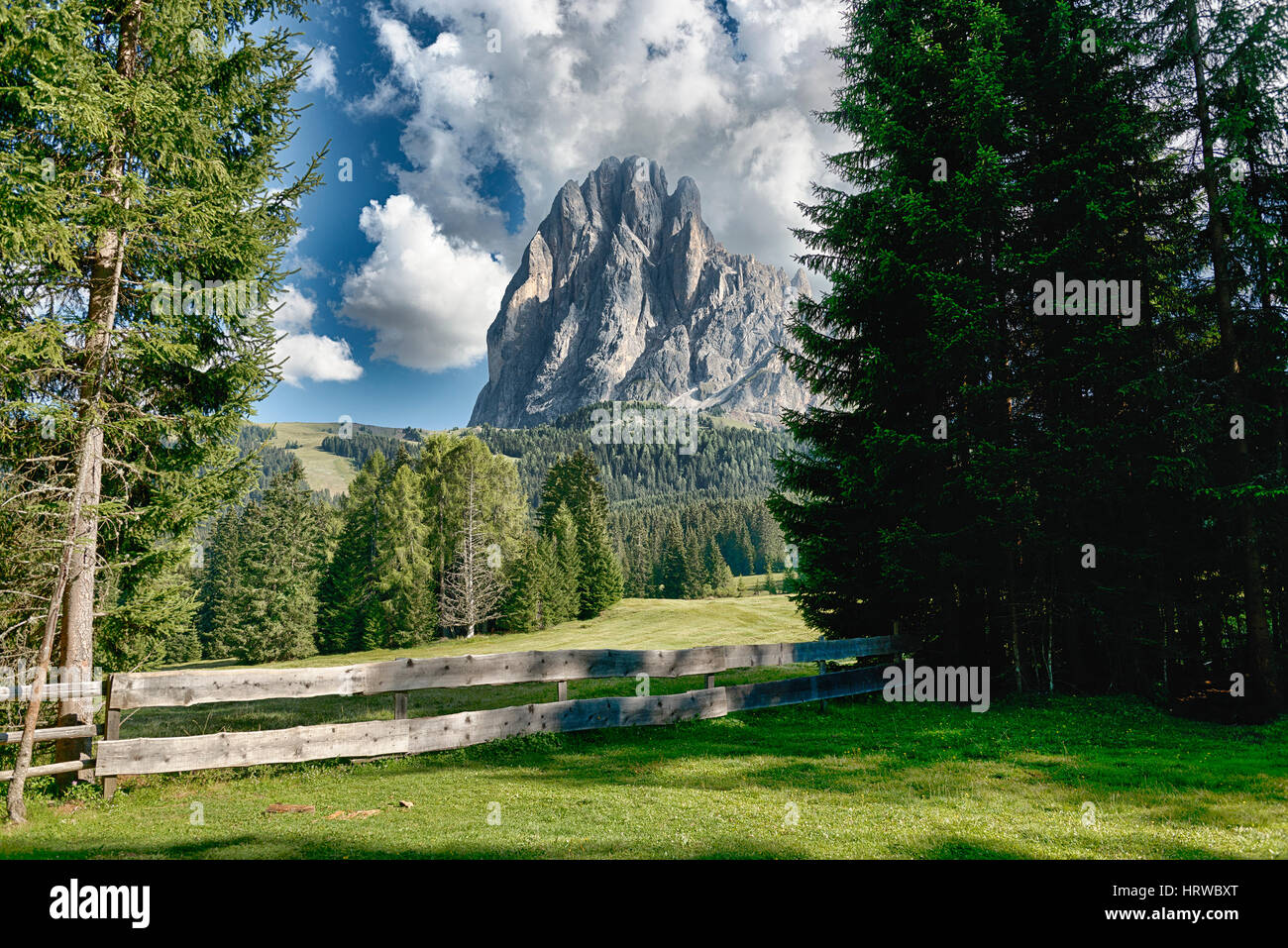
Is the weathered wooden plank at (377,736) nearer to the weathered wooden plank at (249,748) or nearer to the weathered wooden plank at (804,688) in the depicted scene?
the weathered wooden plank at (249,748)

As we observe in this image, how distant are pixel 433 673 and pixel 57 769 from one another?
417 cm

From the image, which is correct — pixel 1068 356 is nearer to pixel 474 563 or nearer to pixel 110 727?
pixel 110 727

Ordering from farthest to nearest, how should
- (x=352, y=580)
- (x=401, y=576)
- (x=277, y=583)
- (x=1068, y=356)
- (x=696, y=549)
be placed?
(x=696, y=549) < (x=352, y=580) < (x=277, y=583) < (x=401, y=576) < (x=1068, y=356)

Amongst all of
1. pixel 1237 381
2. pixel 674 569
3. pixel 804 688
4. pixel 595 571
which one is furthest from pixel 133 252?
pixel 674 569

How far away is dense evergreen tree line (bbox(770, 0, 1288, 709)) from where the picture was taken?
1199 centimetres

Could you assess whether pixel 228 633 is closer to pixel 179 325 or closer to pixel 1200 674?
pixel 179 325

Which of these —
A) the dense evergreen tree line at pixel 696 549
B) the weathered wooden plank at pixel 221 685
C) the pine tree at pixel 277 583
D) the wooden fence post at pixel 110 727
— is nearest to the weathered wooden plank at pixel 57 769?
the wooden fence post at pixel 110 727

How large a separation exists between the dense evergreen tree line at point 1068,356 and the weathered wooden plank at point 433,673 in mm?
3868

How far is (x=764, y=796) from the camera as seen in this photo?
22.3 ft

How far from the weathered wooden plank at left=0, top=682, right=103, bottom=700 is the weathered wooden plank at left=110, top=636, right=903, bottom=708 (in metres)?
0.94

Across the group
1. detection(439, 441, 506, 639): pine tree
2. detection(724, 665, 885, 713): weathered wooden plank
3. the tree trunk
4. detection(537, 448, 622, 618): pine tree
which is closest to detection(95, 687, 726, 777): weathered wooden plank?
detection(724, 665, 885, 713): weathered wooden plank

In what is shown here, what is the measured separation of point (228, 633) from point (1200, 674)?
50.5 meters
